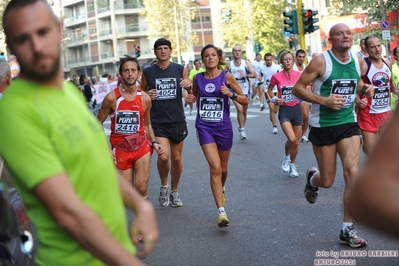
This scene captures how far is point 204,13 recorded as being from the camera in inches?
4077

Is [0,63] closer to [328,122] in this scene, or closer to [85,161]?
[328,122]

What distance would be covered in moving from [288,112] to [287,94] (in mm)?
577

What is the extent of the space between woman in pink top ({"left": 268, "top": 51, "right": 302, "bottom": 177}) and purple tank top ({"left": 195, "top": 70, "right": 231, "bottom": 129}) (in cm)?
283

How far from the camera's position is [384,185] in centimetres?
109

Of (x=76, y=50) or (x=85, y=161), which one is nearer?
(x=85, y=161)

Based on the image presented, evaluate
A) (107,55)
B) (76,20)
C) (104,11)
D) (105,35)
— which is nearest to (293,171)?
(105,35)

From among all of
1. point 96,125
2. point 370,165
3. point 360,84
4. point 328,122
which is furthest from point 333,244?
point 370,165

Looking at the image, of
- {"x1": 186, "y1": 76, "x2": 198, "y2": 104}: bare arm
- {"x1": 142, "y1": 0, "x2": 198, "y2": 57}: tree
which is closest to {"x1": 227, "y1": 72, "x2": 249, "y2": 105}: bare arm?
{"x1": 186, "y1": 76, "x2": 198, "y2": 104}: bare arm

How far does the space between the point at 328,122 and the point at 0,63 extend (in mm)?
3138

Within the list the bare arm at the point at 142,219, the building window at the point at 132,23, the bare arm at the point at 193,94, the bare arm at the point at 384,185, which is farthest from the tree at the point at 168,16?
the bare arm at the point at 384,185

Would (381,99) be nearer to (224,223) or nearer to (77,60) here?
(224,223)

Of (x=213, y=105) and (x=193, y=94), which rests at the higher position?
(x=193, y=94)

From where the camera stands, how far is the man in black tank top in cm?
941

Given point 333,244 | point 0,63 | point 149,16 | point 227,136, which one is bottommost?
point 333,244
